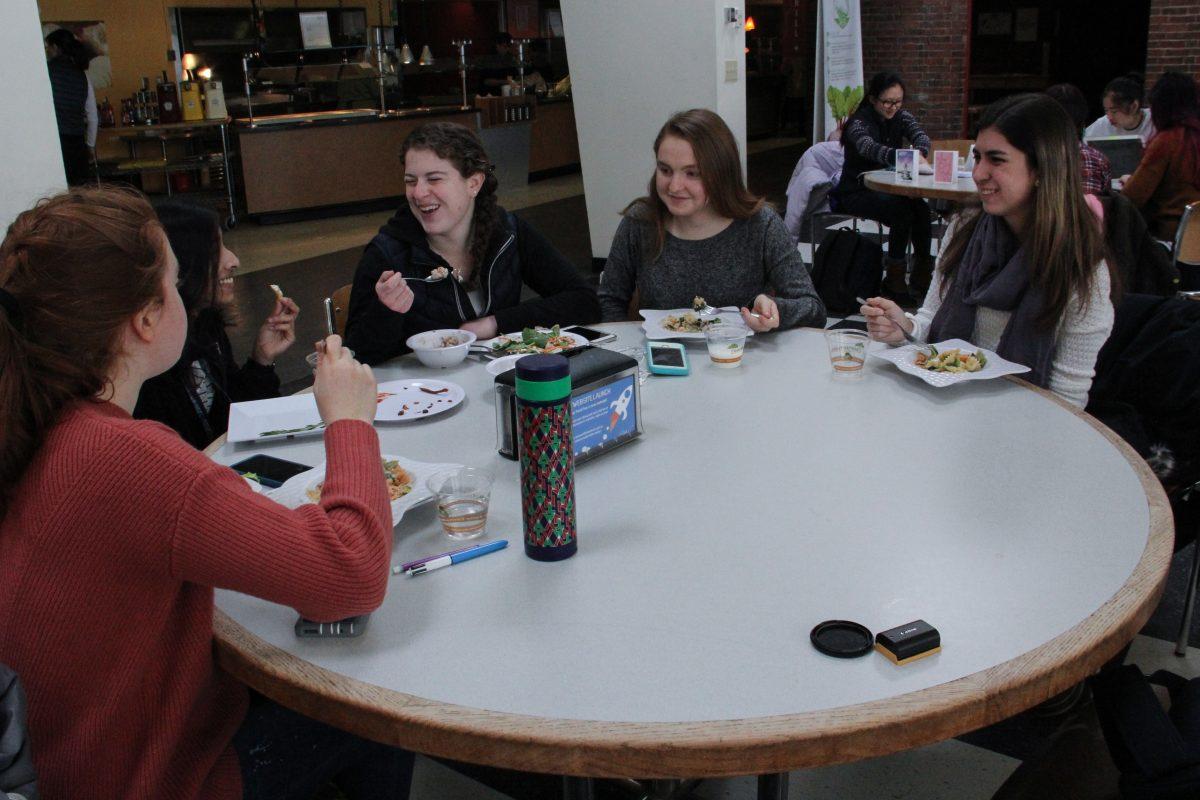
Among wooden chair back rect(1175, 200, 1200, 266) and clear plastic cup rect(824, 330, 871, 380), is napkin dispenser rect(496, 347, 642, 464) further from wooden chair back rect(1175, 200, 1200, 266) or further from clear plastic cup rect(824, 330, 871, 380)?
wooden chair back rect(1175, 200, 1200, 266)

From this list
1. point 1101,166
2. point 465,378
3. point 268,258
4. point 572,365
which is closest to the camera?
point 572,365

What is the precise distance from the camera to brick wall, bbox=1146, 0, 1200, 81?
27.8ft

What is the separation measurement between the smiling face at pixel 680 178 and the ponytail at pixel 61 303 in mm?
1740

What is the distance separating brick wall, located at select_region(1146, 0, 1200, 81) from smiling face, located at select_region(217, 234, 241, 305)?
345 inches

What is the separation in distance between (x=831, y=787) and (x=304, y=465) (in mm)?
1177

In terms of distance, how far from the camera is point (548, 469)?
1.34m

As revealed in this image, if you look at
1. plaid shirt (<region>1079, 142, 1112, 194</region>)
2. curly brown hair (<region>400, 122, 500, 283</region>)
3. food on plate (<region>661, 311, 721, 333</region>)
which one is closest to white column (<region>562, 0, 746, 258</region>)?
plaid shirt (<region>1079, 142, 1112, 194</region>)

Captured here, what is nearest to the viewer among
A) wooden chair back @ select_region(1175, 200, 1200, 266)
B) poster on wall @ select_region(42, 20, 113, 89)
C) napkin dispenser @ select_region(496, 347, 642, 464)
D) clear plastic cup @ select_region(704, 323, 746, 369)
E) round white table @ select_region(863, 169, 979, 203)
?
napkin dispenser @ select_region(496, 347, 642, 464)

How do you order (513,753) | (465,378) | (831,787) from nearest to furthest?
1. (513,753)
2. (831,787)
3. (465,378)

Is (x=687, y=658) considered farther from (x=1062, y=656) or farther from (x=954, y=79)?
(x=954, y=79)

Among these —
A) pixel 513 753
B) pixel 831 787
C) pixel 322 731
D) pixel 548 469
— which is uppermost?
pixel 548 469

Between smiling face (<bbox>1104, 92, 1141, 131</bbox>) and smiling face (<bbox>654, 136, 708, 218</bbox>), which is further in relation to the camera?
smiling face (<bbox>1104, 92, 1141, 131</bbox>)

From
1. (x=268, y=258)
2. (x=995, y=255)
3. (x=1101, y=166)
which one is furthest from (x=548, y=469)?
(x=268, y=258)

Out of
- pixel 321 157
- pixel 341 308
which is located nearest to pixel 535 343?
pixel 341 308
